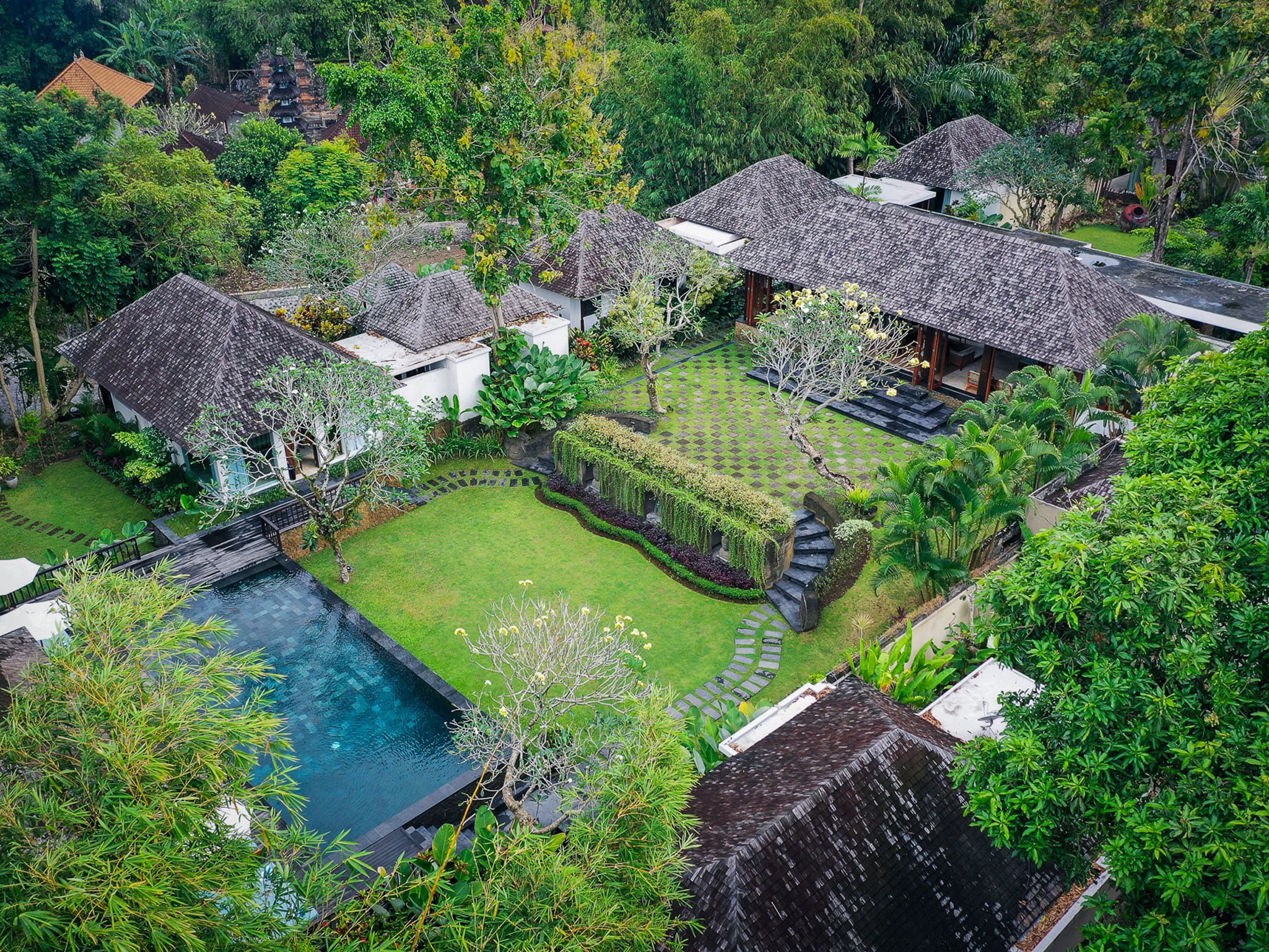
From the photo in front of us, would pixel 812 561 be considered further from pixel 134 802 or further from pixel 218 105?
pixel 218 105

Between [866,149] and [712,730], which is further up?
[866,149]

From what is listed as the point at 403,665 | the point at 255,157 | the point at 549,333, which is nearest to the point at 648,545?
the point at 403,665

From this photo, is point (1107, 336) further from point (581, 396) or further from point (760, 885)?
point (760, 885)

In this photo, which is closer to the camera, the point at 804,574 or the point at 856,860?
the point at 856,860

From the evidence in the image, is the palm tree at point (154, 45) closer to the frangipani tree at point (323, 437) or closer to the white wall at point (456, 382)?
the white wall at point (456, 382)

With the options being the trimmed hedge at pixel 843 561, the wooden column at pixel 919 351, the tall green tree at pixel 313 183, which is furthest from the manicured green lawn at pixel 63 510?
the wooden column at pixel 919 351

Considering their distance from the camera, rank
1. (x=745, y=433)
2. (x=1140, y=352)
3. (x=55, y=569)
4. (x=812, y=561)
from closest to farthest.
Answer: (x=55, y=569) → (x=812, y=561) → (x=1140, y=352) → (x=745, y=433)

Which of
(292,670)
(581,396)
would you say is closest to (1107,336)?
(581,396)

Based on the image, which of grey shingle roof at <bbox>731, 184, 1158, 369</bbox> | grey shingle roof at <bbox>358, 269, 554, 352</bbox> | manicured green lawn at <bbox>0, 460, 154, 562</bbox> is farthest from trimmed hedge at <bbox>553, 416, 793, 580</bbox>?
manicured green lawn at <bbox>0, 460, 154, 562</bbox>
